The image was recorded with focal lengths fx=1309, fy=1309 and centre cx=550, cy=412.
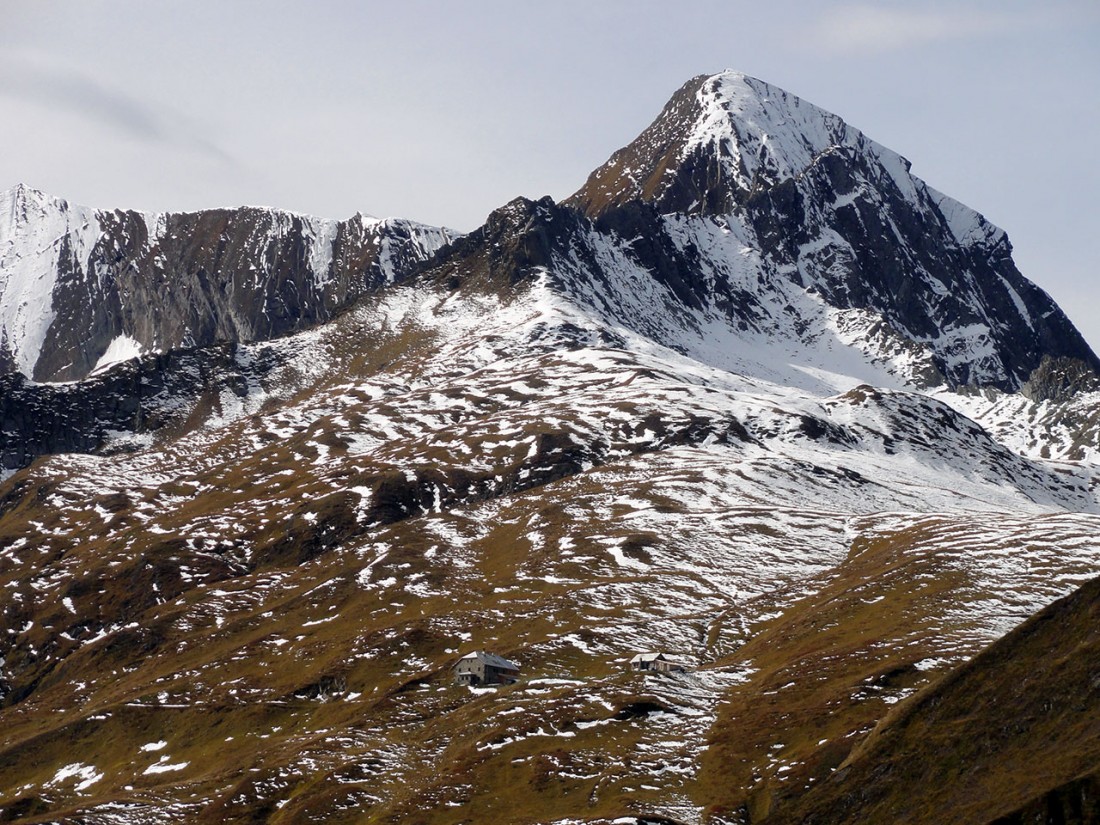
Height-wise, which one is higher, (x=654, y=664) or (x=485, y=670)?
(x=654, y=664)

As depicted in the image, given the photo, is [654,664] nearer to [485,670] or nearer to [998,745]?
[485,670]

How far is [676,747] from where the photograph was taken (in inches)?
4855

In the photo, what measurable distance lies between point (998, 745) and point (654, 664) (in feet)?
Answer: 210

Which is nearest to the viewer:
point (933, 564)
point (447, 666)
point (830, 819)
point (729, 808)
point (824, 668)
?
point (830, 819)

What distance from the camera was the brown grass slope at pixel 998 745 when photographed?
8106 cm

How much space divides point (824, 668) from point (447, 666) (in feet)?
173

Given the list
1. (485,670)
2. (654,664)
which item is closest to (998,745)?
(654,664)

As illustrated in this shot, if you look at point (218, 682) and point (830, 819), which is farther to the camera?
point (218, 682)

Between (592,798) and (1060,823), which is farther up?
(1060,823)

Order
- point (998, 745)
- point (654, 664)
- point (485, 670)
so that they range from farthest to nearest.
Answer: point (485, 670) → point (654, 664) → point (998, 745)

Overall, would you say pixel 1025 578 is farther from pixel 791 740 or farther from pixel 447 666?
pixel 447 666

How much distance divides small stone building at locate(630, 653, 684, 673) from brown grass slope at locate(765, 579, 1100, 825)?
4735cm

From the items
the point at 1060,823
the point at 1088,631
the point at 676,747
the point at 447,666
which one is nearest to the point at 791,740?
the point at 676,747

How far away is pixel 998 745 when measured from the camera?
90938mm
